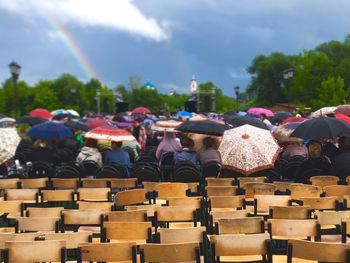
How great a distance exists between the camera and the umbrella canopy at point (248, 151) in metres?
11.0

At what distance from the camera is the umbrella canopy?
11023mm

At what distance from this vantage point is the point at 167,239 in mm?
5812

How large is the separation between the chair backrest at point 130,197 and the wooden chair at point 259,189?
5.61 feet

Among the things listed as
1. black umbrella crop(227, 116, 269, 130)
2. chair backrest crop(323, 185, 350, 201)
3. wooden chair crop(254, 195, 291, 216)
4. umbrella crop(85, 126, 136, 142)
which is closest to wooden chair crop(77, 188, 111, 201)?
wooden chair crop(254, 195, 291, 216)

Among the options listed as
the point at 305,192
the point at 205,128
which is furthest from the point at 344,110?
the point at 305,192

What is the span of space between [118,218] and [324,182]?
14.7 ft

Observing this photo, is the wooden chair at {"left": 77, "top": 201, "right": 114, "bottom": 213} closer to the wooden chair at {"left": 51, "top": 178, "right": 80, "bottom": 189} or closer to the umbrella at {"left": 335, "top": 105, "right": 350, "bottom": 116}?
the wooden chair at {"left": 51, "top": 178, "right": 80, "bottom": 189}

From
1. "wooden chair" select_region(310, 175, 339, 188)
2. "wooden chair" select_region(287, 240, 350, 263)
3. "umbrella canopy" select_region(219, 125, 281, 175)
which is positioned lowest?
"wooden chair" select_region(287, 240, 350, 263)

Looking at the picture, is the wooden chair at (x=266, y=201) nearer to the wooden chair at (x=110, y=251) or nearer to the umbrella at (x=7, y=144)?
the wooden chair at (x=110, y=251)

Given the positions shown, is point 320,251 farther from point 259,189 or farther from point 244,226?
point 259,189

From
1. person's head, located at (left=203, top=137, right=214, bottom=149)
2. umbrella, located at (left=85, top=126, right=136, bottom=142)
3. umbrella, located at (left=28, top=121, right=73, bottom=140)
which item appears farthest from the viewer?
umbrella, located at (left=28, top=121, right=73, bottom=140)

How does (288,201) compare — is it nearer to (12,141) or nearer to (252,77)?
(12,141)

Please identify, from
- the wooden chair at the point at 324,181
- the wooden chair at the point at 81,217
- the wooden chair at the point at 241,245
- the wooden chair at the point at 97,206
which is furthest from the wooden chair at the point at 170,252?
the wooden chair at the point at 324,181

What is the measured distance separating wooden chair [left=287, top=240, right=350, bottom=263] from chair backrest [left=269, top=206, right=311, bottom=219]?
1790 millimetres
